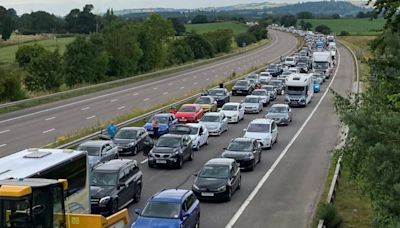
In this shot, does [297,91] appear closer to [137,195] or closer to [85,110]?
[85,110]

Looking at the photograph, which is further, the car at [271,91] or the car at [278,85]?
the car at [278,85]

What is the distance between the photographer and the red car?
42.2 metres

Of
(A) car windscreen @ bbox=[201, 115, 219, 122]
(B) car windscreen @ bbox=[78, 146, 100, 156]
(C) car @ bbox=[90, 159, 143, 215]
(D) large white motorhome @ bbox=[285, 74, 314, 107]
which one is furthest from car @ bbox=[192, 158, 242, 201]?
(D) large white motorhome @ bbox=[285, 74, 314, 107]

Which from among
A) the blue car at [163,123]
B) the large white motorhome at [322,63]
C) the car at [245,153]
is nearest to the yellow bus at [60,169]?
the car at [245,153]

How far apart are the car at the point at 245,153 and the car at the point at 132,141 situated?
4.89m

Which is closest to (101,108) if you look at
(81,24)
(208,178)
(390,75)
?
(208,178)

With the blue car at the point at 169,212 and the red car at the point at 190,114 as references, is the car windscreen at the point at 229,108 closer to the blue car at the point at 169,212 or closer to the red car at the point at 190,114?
the red car at the point at 190,114

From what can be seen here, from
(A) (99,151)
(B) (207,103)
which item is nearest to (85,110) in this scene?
(B) (207,103)

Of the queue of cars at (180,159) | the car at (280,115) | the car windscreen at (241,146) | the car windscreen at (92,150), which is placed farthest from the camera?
the car at (280,115)

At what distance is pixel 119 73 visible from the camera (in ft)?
268

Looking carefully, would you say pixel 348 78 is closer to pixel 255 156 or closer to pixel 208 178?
Answer: pixel 255 156

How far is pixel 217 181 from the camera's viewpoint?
23.4 m

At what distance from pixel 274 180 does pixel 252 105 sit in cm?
2233

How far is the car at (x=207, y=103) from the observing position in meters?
46.4
